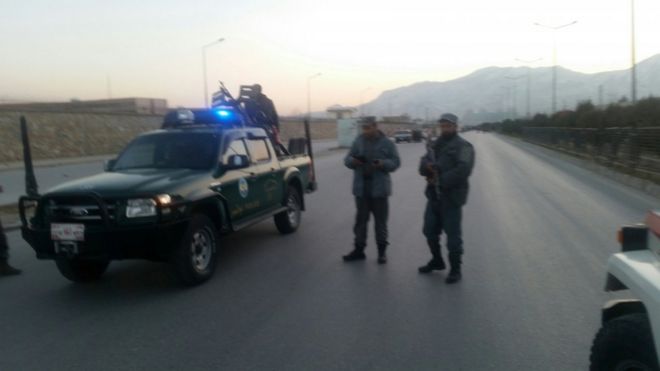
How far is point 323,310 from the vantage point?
18.4 ft

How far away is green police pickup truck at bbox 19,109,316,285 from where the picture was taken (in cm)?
599

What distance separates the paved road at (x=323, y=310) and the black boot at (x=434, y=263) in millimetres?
191

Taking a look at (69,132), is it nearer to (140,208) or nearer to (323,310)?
(140,208)

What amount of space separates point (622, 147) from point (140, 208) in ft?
61.5

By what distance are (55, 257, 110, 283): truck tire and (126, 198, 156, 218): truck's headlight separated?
0.85m

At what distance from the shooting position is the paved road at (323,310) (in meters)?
4.50

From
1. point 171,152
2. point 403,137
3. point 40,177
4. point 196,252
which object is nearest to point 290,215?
point 171,152

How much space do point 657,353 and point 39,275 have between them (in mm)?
6800

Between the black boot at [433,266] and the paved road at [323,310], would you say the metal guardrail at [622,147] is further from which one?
the black boot at [433,266]

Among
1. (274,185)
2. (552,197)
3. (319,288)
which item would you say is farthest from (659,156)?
(319,288)

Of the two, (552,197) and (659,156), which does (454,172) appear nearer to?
(552,197)

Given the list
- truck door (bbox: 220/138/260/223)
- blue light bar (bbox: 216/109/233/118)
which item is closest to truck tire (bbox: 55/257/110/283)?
truck door (bbox: 220/138/260/223)

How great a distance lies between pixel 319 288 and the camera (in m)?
6.39

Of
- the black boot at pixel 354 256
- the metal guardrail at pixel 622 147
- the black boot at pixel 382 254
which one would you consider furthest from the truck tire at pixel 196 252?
the metal guardrail at pixel 622 147
